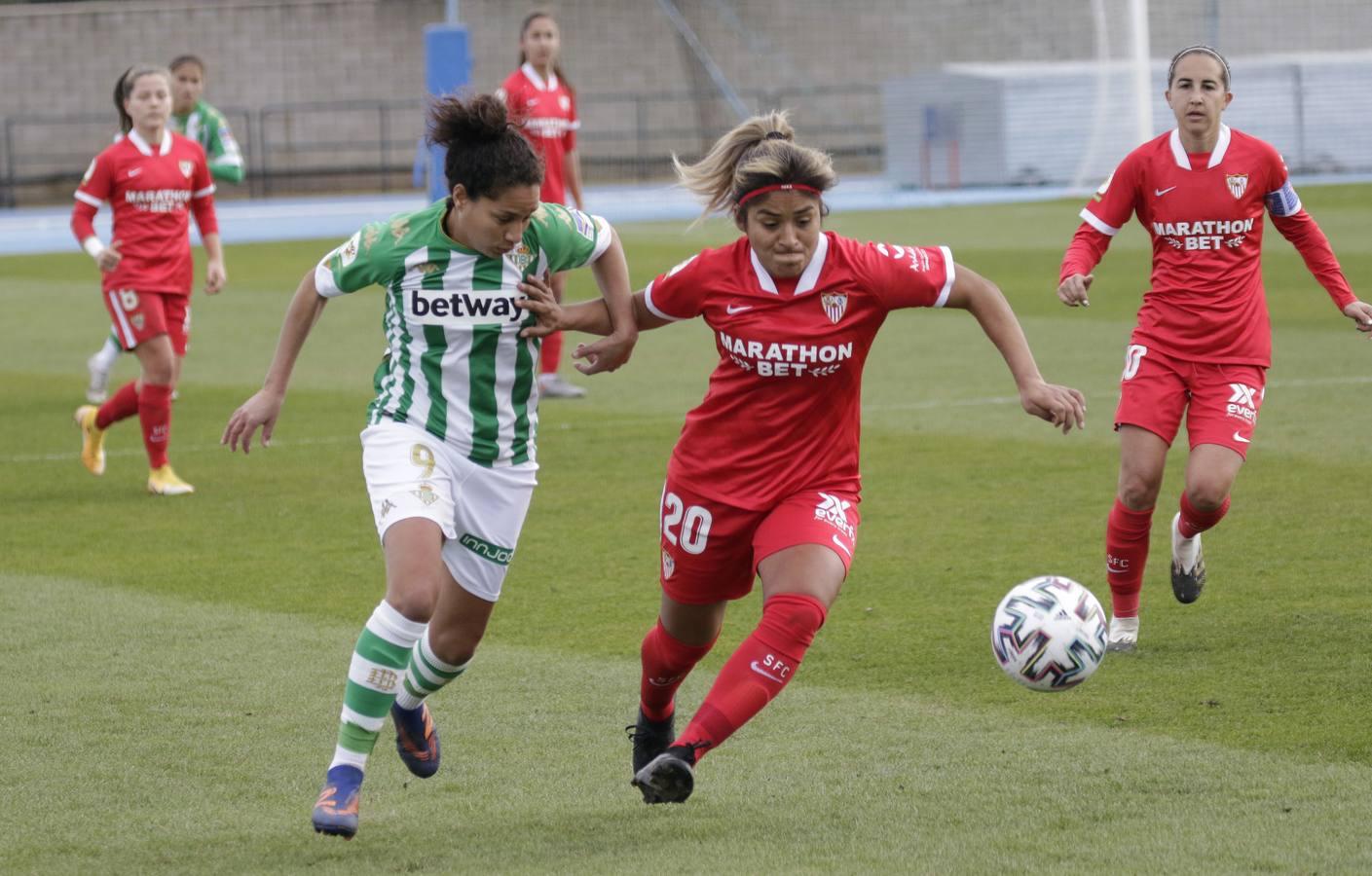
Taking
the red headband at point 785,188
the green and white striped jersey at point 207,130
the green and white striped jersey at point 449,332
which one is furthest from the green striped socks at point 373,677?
the green and white striped jersey at point 207,130

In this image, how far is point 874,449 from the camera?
11000mm

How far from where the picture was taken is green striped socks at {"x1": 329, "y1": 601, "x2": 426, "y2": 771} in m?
4.80

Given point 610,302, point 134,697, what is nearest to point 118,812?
point 134,697

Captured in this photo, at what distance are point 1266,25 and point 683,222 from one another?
42.0 feet

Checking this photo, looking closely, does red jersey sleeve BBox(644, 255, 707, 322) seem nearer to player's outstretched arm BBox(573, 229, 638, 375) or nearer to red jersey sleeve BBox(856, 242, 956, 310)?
player's outstretched arm BBox(573, 229, 638, 375)

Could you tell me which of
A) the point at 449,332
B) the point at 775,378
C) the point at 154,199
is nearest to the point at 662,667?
the point at 775,378

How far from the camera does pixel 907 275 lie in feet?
16.6

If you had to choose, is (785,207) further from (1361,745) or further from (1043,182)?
(1043,182)

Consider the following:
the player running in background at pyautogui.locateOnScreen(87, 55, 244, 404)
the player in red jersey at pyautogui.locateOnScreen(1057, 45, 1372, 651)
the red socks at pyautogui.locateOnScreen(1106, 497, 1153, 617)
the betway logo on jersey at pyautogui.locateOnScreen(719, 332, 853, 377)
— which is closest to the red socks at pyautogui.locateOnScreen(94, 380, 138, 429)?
the player running in background at pyautogui.locateOnScreen(87, 55, 244, 404)

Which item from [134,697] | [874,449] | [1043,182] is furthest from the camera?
[1043,182]

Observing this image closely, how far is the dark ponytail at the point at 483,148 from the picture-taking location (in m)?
5.01

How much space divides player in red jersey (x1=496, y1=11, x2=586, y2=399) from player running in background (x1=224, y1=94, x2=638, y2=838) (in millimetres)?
7937

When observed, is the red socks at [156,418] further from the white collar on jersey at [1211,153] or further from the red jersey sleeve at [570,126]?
the white collar on jersey at [1211,153]

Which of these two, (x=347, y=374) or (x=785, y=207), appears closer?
(x=785, y=207)
